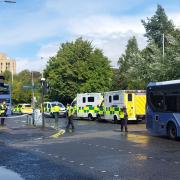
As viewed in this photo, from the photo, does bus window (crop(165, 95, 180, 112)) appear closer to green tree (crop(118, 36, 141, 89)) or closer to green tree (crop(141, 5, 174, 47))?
green tree (crop(118, 36, 141, 89))

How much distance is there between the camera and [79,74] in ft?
Result: 194

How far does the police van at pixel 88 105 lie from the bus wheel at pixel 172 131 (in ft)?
66.3

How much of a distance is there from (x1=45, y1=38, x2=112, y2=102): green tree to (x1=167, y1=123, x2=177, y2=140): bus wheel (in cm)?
3703

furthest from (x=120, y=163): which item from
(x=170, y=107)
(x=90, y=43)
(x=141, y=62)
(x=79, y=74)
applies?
(x=90, y=43)

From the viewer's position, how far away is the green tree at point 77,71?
59481 millimetres

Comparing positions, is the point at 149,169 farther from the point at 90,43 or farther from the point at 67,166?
the point at 90,43

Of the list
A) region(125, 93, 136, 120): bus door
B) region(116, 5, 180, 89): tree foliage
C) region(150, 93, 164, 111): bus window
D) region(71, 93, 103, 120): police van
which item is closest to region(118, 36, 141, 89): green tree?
region(116, 5, 180, 89): tree foliage

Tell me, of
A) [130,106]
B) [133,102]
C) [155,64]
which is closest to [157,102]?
[133,102]

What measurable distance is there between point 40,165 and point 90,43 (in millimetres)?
50764

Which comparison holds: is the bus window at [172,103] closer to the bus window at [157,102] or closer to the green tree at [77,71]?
the bus window at [157,102]

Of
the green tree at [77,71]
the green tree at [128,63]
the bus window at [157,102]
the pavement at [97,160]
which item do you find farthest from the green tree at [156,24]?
the pavement at [97,160]

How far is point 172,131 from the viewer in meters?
21.5

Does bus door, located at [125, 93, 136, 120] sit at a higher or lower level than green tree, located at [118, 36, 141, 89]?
lower

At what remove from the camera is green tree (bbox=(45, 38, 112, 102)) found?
5948 cm
